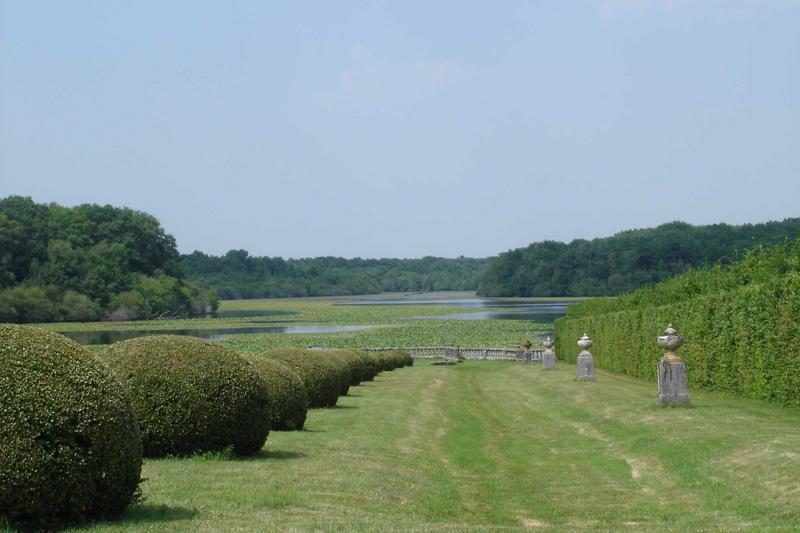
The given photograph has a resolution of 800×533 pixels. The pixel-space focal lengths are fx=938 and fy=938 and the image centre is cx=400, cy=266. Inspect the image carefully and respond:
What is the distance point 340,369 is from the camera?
88.1 feet

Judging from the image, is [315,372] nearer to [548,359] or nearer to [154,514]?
[154,514]

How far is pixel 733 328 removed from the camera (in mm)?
26250

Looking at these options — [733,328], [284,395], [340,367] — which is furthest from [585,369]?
[284,395]

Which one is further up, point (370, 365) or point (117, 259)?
point (117, 259)

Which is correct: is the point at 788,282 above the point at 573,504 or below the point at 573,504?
above

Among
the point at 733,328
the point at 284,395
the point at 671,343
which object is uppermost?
the point at 733,328

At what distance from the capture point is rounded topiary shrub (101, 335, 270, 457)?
1300 centimetres

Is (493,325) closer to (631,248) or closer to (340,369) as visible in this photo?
(340,369)

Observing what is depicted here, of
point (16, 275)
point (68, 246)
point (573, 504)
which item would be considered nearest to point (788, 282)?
point (573, 504)

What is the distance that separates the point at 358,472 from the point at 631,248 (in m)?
177

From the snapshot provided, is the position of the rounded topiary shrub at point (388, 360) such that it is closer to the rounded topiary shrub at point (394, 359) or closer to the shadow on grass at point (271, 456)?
the rounded topiary shrub at point (394, 359)

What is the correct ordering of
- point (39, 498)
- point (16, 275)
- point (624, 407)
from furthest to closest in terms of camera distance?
1. point (16, 275)
2. point (624, 407)
3. point (39, 498)

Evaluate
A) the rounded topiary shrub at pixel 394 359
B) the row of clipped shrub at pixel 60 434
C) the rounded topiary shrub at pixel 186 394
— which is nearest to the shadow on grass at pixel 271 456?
the rounded topiary shrub at pixel 186 394

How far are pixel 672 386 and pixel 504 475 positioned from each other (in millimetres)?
8314
